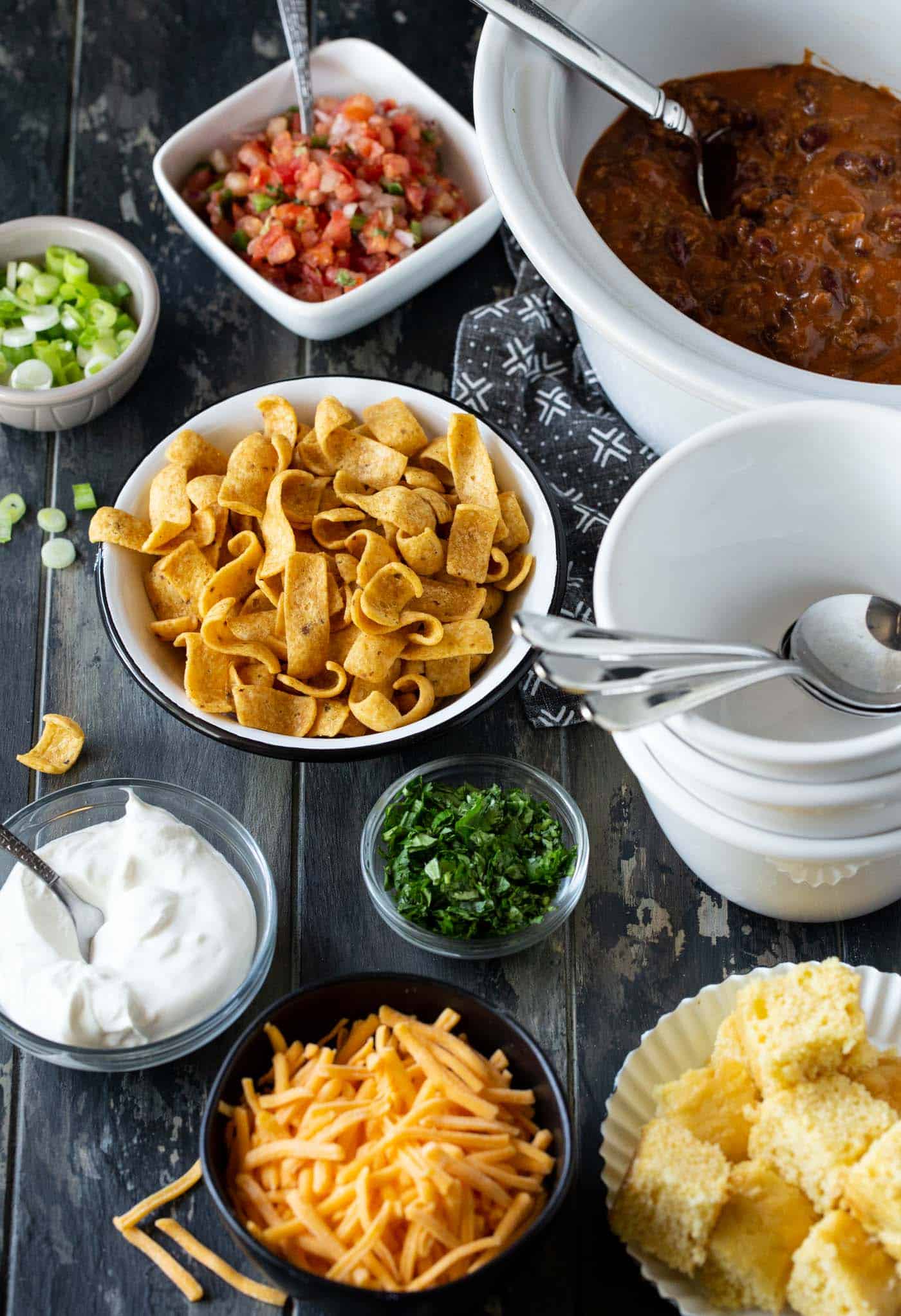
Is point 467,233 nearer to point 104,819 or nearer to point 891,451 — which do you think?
point 891,451

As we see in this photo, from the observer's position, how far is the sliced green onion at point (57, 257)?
2.26 m

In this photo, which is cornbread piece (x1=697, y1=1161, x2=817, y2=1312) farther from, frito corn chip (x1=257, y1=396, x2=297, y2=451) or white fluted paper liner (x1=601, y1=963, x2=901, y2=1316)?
frito corn chip (x1=257, y1=396, x2=297, y2=451)

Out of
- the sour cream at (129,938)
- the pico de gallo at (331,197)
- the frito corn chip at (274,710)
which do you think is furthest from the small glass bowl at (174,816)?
the pico de gallo at (331,197)

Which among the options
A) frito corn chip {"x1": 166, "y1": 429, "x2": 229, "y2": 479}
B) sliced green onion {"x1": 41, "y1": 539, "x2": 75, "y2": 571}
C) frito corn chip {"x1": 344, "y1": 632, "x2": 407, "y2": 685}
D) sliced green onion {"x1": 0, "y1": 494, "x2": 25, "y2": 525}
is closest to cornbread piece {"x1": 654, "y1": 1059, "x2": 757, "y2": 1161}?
frito corn chip {"x1": 344, "y1": 632, "x2": 407, "y2": 685}

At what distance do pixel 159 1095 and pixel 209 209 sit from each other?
1415mm

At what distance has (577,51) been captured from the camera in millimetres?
1919

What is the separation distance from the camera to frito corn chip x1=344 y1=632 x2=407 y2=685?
1814 mm

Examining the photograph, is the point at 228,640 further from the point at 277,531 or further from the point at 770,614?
the point at 770,614

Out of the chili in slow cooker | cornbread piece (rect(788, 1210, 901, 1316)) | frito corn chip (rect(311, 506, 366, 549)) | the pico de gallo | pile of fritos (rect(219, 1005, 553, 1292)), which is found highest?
the chili in slow cooker

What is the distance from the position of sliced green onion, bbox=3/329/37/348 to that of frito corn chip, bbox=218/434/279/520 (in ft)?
1.52

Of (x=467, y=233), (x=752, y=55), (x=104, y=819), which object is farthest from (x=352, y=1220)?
(x=752, y=55)

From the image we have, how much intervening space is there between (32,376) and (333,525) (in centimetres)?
59

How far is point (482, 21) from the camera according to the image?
103 inches

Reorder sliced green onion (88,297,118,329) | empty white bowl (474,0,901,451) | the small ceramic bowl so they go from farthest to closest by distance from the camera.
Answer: sliced green onion (88,297,118,329) → the small ceramic bowl → empty white bowl (474,0,901,451)
